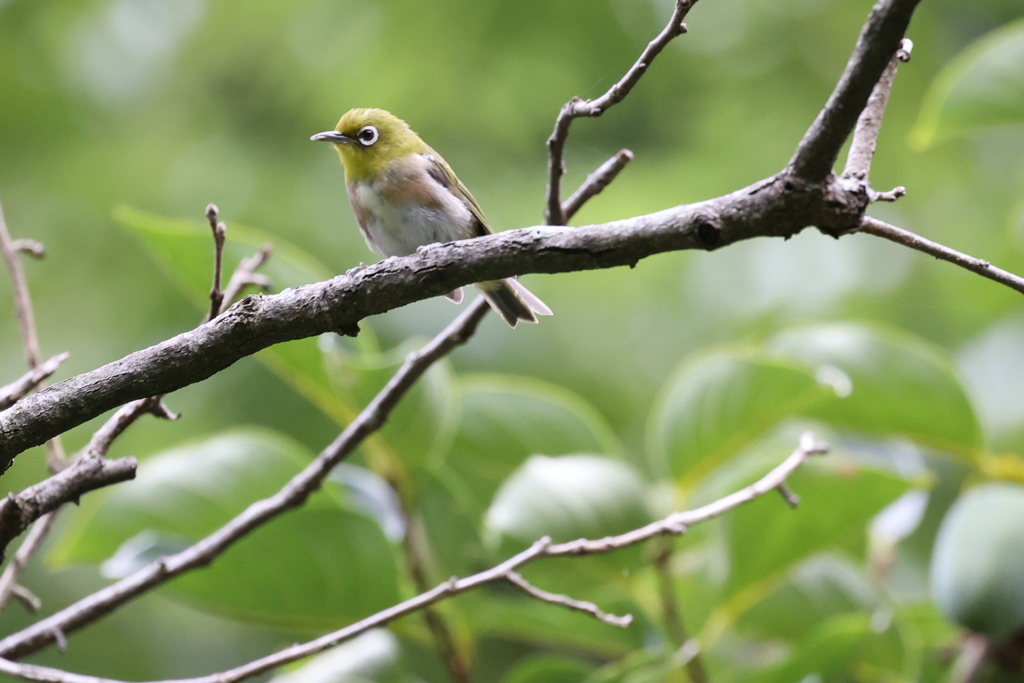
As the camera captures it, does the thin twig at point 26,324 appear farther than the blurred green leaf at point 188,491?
No

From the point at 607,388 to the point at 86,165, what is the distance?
1.98 meters

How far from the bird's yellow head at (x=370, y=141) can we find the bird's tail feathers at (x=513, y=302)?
0.36 m

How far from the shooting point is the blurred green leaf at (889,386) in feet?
5.85

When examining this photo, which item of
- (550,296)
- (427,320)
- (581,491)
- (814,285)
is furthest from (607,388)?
(581,491)

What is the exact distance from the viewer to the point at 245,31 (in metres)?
3.22

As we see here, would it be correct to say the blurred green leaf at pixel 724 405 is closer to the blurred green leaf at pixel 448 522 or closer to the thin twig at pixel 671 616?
the thin twig at pixel 671 616

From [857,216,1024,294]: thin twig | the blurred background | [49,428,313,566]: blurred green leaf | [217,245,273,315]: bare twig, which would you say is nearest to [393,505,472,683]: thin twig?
[49,428,313,566]: blurred green leaf

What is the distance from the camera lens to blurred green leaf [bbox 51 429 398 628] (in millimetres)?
1683

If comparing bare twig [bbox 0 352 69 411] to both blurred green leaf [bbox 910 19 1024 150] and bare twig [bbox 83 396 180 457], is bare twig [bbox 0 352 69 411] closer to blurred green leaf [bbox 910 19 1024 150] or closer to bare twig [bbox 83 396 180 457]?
bare twig [bbox 83 396 180 457]

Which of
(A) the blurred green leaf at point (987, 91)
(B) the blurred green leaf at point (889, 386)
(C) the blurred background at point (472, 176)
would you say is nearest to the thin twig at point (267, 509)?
(B) the blurred green leaf at point (889, 386)

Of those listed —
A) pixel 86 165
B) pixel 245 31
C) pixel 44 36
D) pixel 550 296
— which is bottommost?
pixel 550 296

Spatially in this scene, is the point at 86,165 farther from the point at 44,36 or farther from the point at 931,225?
the point at 931,225

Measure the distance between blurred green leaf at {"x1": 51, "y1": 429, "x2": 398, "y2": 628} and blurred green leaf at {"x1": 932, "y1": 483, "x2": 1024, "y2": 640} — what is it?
100 centimetres

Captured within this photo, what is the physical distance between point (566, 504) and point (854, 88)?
0.98m
